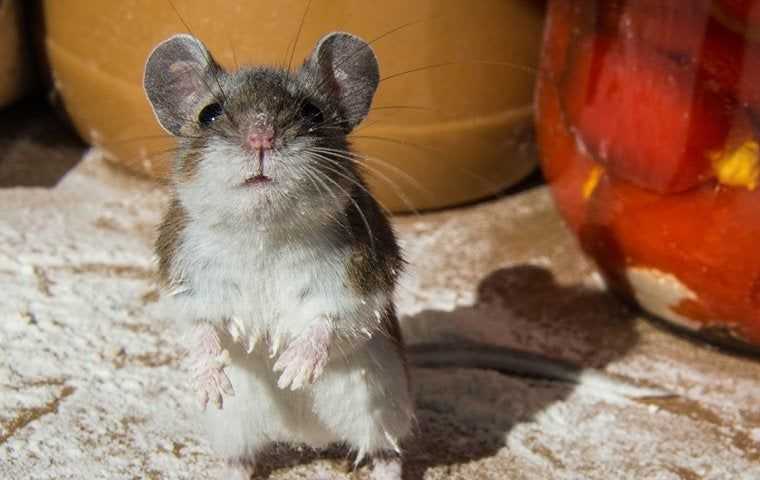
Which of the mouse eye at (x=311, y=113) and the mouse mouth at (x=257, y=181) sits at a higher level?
the mouse eye at (x=311, y=113)

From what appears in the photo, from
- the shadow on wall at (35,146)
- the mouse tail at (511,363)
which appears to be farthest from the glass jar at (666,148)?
the shadow on wall at (35,146)

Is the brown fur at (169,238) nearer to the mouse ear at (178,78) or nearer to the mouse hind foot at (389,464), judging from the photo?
the mouse ear at (178,78)

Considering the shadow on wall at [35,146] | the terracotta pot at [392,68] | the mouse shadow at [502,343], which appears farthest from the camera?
the shadow on wall at [35,146]

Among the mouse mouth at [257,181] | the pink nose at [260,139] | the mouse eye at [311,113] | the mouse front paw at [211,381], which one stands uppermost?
the pink nose at [260,139]

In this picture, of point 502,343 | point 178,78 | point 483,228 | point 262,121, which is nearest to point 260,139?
point 262,121

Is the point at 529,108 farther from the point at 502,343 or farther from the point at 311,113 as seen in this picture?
the point at 311,113

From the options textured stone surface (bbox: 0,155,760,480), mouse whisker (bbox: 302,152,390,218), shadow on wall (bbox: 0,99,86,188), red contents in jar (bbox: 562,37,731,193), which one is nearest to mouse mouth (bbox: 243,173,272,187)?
mouse whisker (bbox: 302,152,390,218)

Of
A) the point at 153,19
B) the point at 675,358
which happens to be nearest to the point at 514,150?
the point at 675,358

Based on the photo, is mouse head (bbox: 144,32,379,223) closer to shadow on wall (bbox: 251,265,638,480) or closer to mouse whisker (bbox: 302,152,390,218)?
mouse whisker (bbox: 302,152,390,218)
